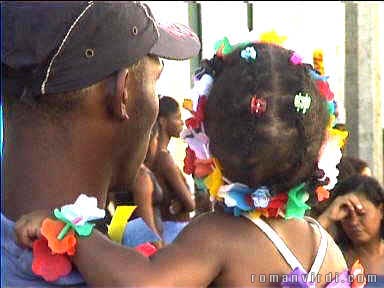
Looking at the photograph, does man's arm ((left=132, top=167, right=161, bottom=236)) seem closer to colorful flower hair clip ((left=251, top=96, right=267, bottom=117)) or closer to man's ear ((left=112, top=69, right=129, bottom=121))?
colorful flower hair clip ((left=251, top=96, right=267, bottom=117))

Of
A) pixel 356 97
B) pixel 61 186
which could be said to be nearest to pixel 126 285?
pixel 61 186

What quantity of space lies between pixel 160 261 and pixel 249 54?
57 centimetres

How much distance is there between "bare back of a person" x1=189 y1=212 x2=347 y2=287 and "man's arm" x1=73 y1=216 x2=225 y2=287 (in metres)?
0.02

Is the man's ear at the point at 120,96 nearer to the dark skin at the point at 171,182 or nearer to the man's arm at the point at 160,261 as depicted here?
the man's arm at the point at 160,261

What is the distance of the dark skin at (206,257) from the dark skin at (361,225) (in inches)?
68.7

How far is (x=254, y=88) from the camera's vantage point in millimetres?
1657

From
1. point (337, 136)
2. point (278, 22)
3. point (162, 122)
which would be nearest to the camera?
point (337, 136)

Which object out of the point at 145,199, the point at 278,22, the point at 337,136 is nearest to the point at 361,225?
the point at 145,199

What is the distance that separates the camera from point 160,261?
154 centimetres

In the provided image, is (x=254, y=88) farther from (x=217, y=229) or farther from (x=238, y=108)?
(x=217, y=229)

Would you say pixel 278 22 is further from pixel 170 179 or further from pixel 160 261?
pixel 160 261

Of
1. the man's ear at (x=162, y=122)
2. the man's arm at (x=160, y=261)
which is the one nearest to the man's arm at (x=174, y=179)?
the man's ear at (x=162, y=122)

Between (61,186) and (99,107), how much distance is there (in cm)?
18

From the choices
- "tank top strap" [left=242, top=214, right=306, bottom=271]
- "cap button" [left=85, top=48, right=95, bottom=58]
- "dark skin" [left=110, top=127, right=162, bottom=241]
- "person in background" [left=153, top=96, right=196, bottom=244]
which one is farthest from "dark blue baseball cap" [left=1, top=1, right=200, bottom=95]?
"person in background" [left=153, top=96, right=196, bottom=244]
